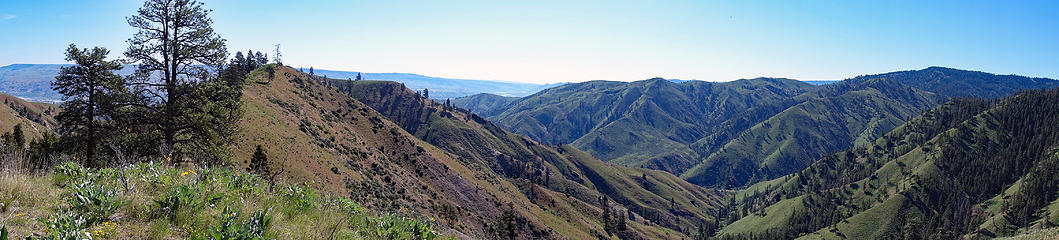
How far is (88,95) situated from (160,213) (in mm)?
27483

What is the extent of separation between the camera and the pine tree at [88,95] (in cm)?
2591

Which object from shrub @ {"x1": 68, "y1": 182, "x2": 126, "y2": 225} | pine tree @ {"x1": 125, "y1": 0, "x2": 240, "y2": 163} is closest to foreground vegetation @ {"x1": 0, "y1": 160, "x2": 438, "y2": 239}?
shrub @ {"x1": 68, "y1": 182, "x2": 126, "y2": 225}

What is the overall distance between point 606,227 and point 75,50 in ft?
499

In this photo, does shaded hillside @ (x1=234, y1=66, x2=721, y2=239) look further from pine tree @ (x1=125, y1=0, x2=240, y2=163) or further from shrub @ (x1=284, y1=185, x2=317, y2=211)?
shrub @ (x1=284, y1=185, x2=317, y2=211)

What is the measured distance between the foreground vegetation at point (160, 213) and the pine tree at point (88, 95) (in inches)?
741

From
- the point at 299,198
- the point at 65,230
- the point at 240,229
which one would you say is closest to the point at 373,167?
the point at 299,198

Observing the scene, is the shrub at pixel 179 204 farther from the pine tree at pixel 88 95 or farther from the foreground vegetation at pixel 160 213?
the pine tree at pixel 88 95

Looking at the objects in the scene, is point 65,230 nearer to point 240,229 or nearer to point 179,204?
point 240,229

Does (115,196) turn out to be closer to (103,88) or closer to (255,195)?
(255,195)

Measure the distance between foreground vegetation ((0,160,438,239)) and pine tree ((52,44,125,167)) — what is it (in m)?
18.8

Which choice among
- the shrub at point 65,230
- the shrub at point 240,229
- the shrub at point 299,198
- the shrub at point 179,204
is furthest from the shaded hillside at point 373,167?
the shrub at point 65,230

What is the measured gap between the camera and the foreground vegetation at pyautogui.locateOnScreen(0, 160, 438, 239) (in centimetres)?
717

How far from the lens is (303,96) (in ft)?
378

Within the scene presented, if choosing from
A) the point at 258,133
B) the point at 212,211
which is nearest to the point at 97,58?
the point at 212,211
